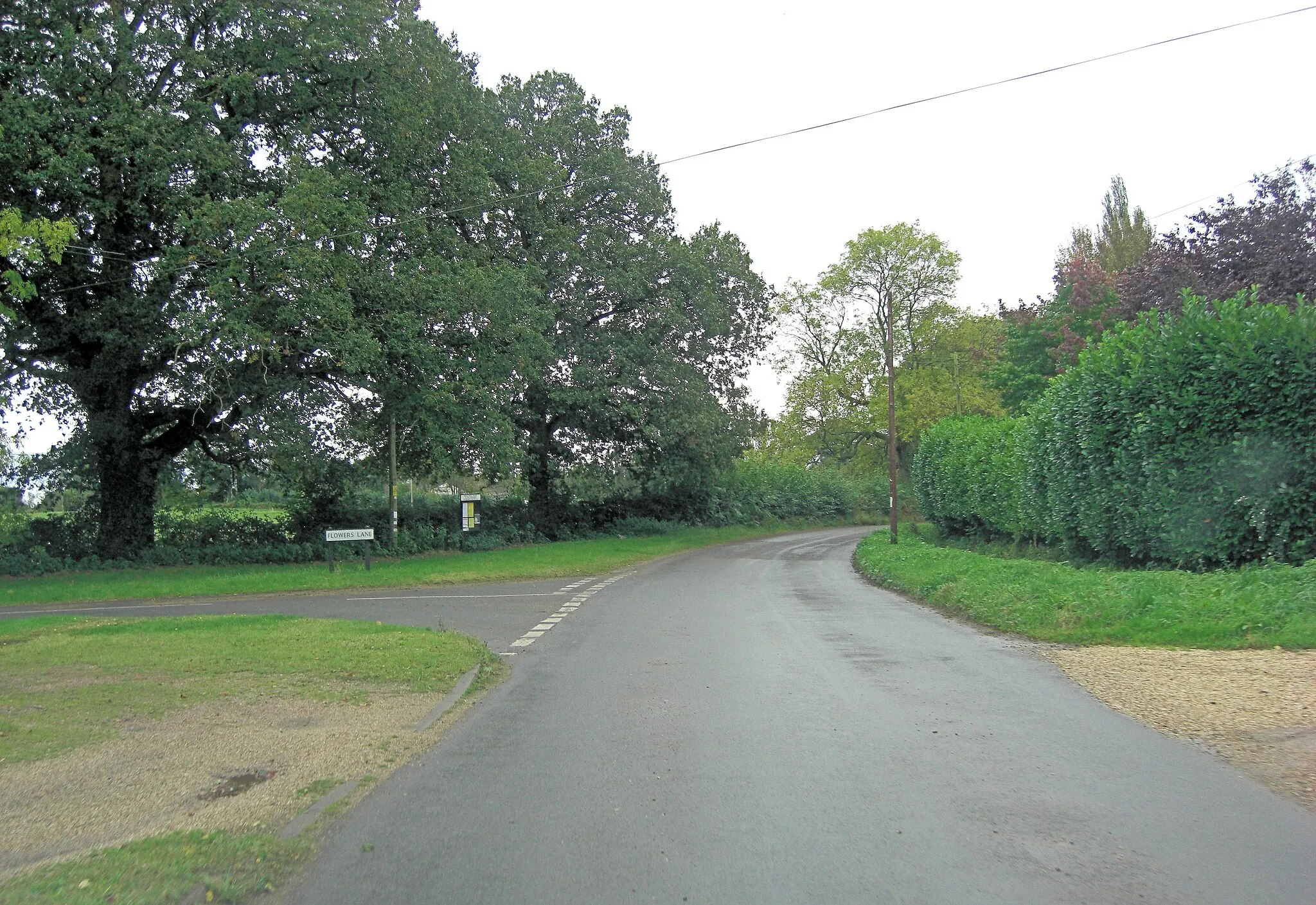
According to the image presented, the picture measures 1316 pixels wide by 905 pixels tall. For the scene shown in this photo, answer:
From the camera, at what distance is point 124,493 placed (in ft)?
87.9

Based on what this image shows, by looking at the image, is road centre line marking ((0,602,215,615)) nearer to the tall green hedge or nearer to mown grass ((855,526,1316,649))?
mown grass ((855,526,1316,649))

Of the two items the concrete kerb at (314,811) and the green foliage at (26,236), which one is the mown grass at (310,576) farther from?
the concrete kerb at (314,811)

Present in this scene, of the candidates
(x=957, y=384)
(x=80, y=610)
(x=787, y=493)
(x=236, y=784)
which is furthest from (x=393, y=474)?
(x=787, y=493)

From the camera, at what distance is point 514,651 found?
1223 cm

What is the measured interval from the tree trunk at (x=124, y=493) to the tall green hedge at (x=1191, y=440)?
78.1 feet

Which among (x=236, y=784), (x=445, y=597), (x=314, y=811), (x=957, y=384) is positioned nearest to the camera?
(x=314, y=811)

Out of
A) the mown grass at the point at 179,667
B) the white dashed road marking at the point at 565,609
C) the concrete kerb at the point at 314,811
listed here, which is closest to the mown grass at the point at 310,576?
the white dashed road marking at the point at 565,609

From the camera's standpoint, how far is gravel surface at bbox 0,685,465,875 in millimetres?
4992

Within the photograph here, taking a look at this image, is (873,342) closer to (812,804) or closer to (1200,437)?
(1200,437)

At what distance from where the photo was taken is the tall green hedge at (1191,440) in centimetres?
1364

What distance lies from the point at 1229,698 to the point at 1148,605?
14.7ft

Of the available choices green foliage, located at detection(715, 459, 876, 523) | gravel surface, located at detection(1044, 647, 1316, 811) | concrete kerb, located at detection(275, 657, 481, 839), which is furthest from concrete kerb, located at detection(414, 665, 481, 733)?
green foliage, located at detection(715, 459, 876, 523)

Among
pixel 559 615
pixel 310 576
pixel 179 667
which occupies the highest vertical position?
pixel 310 576

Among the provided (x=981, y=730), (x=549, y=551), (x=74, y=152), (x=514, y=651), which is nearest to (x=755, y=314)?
(x=549, y=551)
